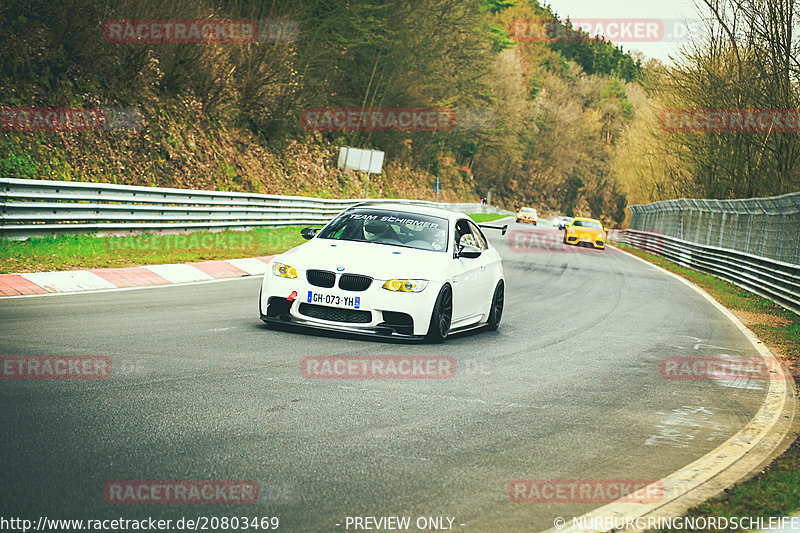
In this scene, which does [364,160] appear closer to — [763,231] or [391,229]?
[763,231]

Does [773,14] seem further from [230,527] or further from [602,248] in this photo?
[230,527]

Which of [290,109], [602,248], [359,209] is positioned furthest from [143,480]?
[602,248]

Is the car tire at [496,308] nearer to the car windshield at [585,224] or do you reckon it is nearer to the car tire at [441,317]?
the car tire at [441,317]

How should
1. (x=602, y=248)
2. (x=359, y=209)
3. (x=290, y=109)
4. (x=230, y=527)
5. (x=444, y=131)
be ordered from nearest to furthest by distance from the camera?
(x=230, y=527) → (x=359, y=209) → (x=290, y=109) → (x=602, y=248) → (x=444, y=131)

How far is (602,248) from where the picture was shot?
4412 centimetres

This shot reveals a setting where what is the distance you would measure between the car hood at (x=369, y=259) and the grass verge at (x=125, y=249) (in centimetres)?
571

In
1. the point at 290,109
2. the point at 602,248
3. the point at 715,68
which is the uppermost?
the point at 715,68

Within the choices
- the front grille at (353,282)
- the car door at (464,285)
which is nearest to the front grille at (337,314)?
the front grille at (353,282)

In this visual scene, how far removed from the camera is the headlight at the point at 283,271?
9555 millimetres

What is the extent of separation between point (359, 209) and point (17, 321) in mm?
4254

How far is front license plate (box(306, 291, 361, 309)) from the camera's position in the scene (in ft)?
30.4
